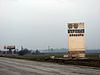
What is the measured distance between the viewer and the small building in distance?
3089 cm

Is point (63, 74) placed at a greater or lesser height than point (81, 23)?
lesser

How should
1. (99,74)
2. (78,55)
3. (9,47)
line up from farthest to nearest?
(9,47) → (78,55) → (99,74)

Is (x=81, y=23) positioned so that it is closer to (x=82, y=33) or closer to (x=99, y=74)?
(x=82, y=33)

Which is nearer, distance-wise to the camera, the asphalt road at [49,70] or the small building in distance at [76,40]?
the asphalt road at [49,70]

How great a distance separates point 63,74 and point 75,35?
61.6ft

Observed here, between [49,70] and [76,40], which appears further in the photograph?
[76,40]

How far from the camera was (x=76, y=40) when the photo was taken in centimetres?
3109

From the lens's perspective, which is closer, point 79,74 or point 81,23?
point 79,74

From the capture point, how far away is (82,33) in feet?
103

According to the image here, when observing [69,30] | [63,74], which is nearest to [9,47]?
[69,30]

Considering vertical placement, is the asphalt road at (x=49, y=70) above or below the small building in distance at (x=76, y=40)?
below

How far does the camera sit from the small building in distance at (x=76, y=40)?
3089 centimetres

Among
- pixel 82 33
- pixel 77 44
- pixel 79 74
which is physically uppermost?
pixel 82 33

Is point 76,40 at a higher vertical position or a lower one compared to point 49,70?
higher
